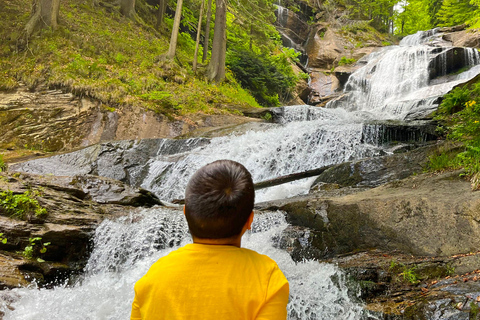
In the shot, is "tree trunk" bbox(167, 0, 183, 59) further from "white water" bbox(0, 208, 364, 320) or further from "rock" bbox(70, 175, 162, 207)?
"white water" bbox(0, 208, 364, 320)

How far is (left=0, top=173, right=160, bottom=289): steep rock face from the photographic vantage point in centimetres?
454

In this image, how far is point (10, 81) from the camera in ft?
42.7

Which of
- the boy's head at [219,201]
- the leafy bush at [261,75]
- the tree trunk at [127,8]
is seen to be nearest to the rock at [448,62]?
the leafy bush at [261,75]

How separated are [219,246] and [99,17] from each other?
1953cm

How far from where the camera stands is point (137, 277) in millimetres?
4742

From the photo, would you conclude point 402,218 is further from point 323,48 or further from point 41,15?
point 323,48

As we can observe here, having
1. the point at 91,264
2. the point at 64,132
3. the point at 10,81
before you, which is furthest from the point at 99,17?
the point at 91,264

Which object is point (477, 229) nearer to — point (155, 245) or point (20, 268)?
point (155, 245)

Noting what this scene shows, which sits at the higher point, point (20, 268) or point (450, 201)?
point (450, 201)

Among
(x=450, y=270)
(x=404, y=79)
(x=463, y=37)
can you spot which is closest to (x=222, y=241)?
(x=450, y=270)

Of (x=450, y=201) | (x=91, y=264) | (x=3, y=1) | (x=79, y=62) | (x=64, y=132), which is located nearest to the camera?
(x=450, y=201)

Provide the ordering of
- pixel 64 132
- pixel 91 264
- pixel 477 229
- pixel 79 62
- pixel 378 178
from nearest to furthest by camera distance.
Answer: pixel 477 229 → pixel 91 264 → pixel 378 178 → pixel 64 132 → pixel 79 62

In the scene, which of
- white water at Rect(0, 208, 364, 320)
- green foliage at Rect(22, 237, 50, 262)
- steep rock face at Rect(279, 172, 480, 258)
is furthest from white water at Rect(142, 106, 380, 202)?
green foliage at Rect(22, 237, 50, 262)

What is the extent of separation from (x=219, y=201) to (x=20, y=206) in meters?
4.99
